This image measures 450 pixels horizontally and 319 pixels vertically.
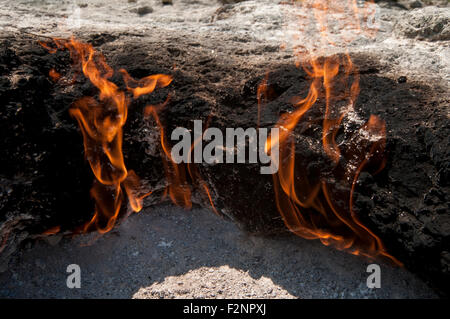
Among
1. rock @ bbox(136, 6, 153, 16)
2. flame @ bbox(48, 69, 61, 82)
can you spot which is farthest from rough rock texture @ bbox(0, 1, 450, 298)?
rock @ bbox(136, 6, 153, 16)

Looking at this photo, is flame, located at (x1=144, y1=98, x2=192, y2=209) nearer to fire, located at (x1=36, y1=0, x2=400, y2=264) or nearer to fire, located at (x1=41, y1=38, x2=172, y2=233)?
fire, located at (x1=36, y1=0, x2=400, y2=264)

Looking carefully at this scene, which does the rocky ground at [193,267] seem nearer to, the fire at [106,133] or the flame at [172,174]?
the flame at [172,174]

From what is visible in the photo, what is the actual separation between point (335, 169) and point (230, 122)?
0.83 meters

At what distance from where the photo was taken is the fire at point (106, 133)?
9.56ft

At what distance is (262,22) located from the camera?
4.16 m

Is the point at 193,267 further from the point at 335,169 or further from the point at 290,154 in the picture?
the point at 335,169

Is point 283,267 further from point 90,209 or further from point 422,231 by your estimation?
point 90,209
